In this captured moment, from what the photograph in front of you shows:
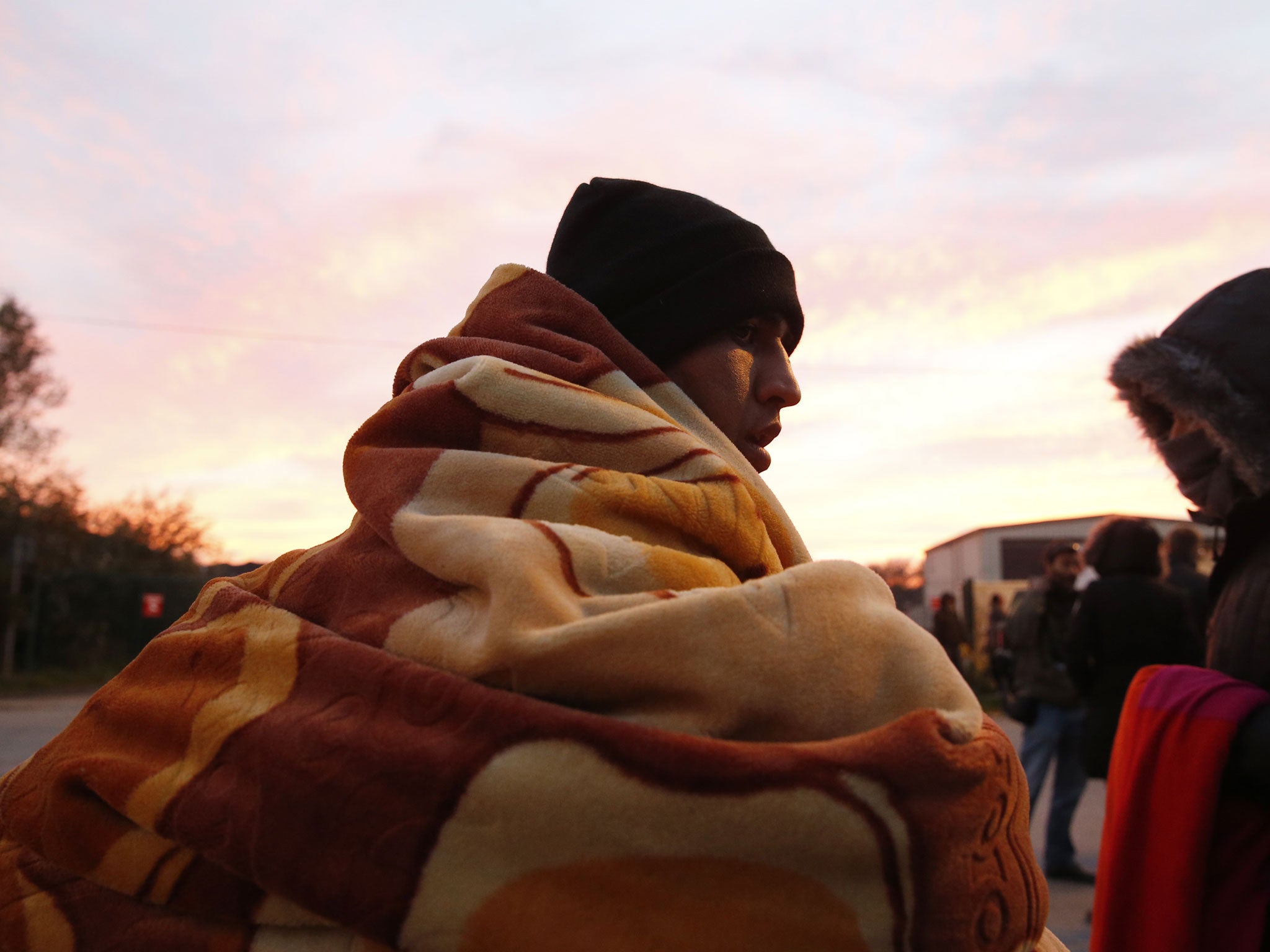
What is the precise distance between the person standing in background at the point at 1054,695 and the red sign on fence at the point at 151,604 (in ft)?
52.6

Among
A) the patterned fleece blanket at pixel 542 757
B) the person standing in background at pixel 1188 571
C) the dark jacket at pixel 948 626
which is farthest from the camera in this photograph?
the dark jacket at pixel 948 626

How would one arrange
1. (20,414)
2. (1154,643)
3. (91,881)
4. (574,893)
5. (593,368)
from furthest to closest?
(20,414)
(1154,643)
(593,368)
(91,881)
(574,893)

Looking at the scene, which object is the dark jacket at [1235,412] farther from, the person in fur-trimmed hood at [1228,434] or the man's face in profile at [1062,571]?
the man's face in profile at [1062,571]

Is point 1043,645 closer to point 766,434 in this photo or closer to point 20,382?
point 766,434

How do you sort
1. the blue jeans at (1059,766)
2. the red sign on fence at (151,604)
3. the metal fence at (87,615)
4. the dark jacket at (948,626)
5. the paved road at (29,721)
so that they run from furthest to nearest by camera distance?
the red sign on fence at (151,604) < the metal fence at (87,615) < the dark jacket at (948,626) < the paved road at (29,721) < the blue jeans at (1059,766)

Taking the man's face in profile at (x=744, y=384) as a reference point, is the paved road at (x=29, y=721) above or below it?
below

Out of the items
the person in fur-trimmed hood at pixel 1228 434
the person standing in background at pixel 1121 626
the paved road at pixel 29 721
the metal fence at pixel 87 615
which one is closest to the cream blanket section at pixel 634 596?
the person in fur-trimmed hood at pixel 1228 434

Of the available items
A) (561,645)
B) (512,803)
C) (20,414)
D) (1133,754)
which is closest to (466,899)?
(512,803)

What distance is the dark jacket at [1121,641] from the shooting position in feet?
15.6

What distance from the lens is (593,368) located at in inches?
49.9

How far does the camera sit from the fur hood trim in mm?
2000

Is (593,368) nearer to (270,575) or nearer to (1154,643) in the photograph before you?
(270,575)

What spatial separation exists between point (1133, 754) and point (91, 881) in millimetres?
1984

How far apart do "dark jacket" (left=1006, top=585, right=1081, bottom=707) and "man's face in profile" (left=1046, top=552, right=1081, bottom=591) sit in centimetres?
6
